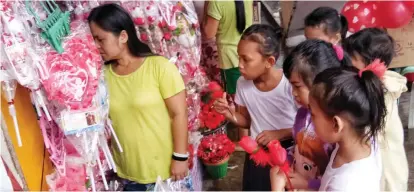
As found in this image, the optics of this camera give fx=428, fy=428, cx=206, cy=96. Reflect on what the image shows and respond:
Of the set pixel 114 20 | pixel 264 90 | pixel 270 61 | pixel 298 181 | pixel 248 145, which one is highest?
pixel 114 20

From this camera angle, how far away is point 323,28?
203 cm

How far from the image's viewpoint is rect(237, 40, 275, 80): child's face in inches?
63.9

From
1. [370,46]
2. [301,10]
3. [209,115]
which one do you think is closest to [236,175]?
[209,115]

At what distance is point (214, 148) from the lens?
2.48 metres

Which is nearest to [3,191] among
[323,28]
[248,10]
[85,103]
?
[85,103]

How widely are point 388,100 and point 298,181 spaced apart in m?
0.45

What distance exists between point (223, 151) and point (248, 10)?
2.80 feet

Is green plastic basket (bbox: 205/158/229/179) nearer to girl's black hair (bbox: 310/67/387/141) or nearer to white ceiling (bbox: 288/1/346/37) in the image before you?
girl's black hair (bbox: 310/67/387/141)

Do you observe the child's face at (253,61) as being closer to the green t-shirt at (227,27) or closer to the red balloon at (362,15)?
the green t-shirt at (227,27)

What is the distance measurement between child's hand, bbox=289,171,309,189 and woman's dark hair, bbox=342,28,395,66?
572 millimetres

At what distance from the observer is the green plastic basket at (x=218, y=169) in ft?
8.53

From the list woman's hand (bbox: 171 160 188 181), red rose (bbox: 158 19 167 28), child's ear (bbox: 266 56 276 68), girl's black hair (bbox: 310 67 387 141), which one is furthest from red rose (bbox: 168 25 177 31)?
girl's black hair (bbox: 310 67 387 141)

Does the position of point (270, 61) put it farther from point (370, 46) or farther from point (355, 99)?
point (355, 99)

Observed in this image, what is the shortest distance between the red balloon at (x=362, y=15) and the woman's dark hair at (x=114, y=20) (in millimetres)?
1482
